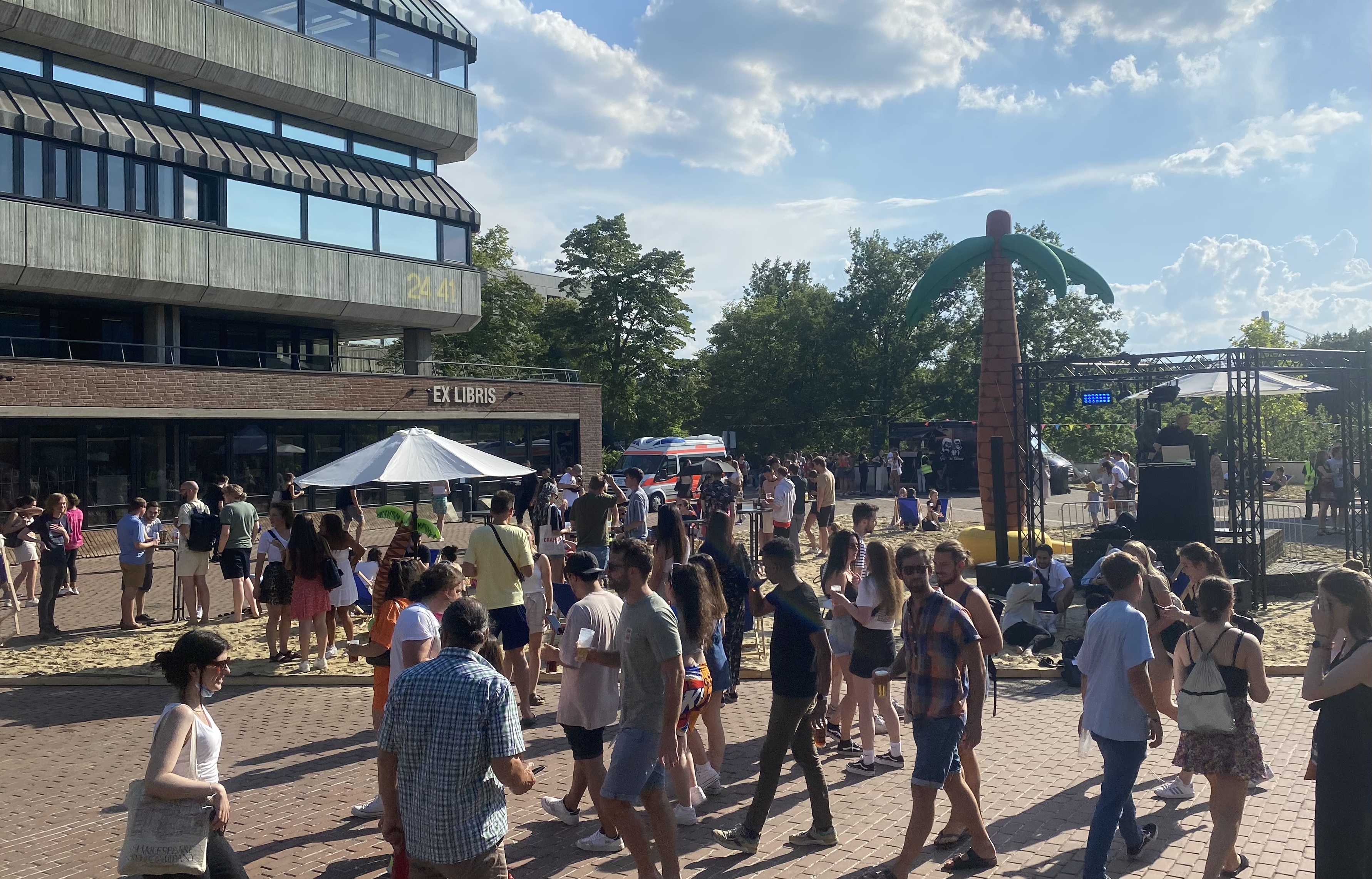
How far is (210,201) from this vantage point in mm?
26688

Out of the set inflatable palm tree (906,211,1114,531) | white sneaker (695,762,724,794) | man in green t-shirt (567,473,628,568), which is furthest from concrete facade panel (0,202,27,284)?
white sneaker (695,762,724,794)

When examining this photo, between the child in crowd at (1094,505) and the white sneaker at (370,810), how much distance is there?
16857mm

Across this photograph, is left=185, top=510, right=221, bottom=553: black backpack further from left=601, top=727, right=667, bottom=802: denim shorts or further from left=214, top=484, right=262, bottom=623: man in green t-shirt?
left=601, top=727, right=667, bottom=802: denim shorts

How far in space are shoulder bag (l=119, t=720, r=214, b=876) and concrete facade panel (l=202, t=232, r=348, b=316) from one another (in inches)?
991

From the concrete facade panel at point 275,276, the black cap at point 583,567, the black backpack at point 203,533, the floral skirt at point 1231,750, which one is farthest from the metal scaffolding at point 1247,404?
the concrete facade panel at point 275,276

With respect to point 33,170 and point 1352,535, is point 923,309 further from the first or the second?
point 33,170

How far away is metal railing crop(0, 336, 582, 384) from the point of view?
79.7 feet

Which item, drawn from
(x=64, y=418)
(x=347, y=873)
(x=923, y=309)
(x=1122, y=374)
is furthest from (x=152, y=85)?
(x=347, y=873)

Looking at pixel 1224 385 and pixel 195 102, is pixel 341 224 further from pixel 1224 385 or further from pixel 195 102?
pixel 1224 385

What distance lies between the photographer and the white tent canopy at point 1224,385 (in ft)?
56.1

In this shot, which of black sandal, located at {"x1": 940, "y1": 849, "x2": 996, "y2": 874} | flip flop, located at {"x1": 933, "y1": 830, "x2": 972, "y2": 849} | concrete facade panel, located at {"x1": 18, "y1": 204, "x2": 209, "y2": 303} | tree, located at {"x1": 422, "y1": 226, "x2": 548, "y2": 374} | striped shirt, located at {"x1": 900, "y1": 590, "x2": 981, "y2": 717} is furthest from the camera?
tree, located at {"x1": 422, "y1": 226, "x2": 548, "y2": 374}

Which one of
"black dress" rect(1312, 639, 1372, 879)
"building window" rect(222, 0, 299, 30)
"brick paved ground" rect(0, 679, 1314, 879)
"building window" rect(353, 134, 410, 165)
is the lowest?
"brick paved ground" rect(0, 679, 1314, 879)

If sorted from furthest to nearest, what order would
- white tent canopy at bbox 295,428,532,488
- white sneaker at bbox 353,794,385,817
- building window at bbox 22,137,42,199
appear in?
building window at bbox 22,137,42,199, white tent canopy at bbox 295,428,532,488, white sneaker at bbox 353,794,385,817

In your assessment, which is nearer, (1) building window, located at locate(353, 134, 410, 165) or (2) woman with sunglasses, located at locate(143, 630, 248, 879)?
(2) woman with sunglasses, located at locate(143, 630, 248, 879)
